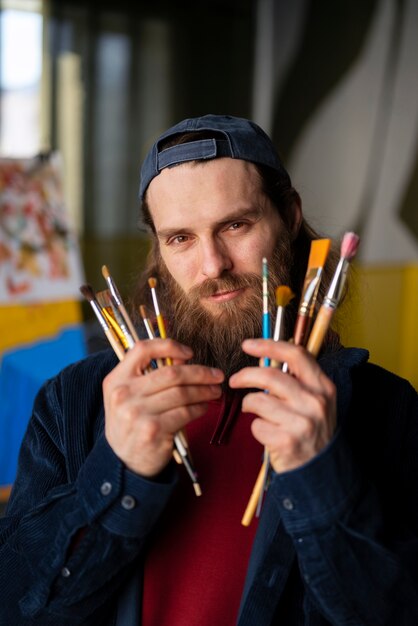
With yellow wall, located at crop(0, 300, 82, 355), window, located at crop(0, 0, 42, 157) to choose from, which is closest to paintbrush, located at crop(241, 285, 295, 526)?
yellow wall, located at crop(0, 300, 82, 355)

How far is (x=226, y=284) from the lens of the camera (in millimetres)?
1149

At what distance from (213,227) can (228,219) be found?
3 cm

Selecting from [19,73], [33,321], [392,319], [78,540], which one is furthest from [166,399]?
[19,73]

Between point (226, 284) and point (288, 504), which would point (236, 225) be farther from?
point (288, 504)

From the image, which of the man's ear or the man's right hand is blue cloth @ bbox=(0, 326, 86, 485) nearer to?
the man's ear

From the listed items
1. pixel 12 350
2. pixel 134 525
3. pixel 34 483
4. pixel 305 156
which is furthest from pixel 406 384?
pixel 305 156

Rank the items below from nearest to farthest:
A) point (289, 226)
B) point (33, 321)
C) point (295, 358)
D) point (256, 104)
A: 1. point (295, 358)
2. point (289, 226)
3. point (33, 321)
4. point (256, 104)

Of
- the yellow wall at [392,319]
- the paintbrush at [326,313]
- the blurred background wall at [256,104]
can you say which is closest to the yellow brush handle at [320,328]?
the paintbrush at [326,313]

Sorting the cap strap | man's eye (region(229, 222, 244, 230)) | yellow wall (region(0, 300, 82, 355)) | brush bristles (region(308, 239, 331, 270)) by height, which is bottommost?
yellow wall (region(0, 300, 82, 355))

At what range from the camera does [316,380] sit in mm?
866

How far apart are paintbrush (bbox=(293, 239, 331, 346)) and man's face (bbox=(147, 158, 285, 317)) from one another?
0.73ft

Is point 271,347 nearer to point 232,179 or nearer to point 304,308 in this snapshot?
point 304,308

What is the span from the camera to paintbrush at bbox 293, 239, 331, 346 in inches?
36.4

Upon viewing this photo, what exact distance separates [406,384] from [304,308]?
337 mm
